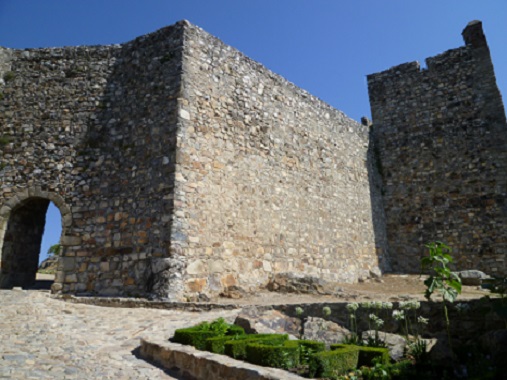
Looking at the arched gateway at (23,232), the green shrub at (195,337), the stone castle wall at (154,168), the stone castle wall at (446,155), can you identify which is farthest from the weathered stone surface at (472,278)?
the arched gateway at (23,232)

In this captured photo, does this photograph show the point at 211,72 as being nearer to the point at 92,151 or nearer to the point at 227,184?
the point at 227,184

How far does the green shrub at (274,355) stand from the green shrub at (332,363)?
0.24 m

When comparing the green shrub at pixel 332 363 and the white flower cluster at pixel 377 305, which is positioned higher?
the white flower cluster at pixel 377 305

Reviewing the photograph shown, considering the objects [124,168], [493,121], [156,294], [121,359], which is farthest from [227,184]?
[493,121]

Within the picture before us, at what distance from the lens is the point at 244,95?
11.7 metres

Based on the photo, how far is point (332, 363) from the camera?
4.19 m

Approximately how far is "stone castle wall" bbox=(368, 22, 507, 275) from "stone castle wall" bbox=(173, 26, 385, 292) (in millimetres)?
2077

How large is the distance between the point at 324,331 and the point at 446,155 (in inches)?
475

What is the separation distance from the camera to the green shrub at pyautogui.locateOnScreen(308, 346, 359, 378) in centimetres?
411

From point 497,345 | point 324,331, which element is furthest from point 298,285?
point 497,345

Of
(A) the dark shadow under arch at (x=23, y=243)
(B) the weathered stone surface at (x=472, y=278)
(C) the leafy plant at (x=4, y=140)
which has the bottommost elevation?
(B) the weathered stone surface at (x=472, y=278)

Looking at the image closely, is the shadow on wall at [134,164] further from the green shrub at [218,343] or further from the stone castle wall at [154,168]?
the green shrub at [218,343]

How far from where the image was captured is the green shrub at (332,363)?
411 centimetres

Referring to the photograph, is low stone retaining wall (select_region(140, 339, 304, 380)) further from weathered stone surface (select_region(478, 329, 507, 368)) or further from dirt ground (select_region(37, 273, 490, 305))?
dirt ground (select_region(37, 273, 490, 305))
